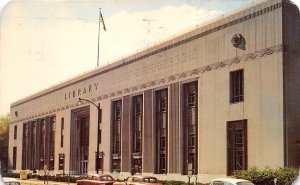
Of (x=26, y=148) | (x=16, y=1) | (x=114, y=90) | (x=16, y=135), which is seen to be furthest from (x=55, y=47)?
(x=26, y=148)

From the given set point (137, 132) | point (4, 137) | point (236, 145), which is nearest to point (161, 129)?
point (137, 132)

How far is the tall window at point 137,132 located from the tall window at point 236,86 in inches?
575

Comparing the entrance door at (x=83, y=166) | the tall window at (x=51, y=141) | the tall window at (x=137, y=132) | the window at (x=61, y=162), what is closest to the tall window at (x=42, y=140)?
the tall window at (x=51, y=141)

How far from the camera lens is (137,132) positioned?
50.0 meters

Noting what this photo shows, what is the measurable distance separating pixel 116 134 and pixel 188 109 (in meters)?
13.6

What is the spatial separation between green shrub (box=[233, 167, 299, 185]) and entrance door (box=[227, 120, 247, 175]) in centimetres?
366

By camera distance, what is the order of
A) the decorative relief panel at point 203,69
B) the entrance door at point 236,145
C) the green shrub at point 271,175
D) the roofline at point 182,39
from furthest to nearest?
the entrance door at point 236,145 < the roofline at point 182,39 < the decorative relief panel at point 203,69 < the green shrub at point 271,175

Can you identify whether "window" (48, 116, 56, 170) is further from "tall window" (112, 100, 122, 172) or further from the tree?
"tall window" (112, 100, 122, 172)

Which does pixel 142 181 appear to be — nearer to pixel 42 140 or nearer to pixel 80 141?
pixel 80 141

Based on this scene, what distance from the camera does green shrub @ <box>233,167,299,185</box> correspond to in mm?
28284

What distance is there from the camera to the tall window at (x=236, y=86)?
35438mm

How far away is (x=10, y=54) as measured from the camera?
28.8m

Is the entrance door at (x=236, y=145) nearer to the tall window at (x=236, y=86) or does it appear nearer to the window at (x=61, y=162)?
the tall window at (x=236, y=86)

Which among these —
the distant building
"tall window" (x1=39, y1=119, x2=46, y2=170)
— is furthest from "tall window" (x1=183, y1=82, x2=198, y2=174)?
"tall window" (x1=39, y1=119, x2=46, y2=170)
